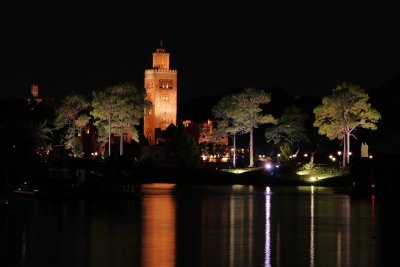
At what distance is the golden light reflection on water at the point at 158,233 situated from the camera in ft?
102

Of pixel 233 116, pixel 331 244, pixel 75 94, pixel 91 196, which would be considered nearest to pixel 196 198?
pixel 91 196

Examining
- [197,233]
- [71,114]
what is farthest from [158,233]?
[71,114]

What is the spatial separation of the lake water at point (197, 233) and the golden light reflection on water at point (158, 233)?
0.03 metres

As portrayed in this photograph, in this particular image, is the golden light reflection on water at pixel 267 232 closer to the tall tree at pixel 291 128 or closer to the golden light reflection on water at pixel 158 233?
the golden light reflection on water at pixel 158 233

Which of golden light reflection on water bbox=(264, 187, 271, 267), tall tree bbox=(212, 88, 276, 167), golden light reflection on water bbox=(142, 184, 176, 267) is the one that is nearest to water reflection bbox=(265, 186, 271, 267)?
golden light reflection on water bbox=(264, 187, 271, 267)

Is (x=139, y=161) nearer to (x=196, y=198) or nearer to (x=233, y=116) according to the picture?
(x=233, y=116)

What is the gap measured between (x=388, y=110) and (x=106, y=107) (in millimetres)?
26854

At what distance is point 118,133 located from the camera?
337 ft

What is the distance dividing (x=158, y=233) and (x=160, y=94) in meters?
95.0

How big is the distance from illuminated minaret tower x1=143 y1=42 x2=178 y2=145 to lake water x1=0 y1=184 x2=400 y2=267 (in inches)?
2677

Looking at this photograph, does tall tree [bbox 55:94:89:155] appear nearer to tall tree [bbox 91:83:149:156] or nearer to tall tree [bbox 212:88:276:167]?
tall tree [bbox 91:83:149:156]

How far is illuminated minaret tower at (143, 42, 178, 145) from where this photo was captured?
426 ft

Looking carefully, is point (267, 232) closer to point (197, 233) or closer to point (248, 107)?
point (197, 233)

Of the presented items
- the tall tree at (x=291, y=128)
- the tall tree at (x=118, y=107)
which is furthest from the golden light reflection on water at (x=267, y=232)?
the tall tree at (x=291, y=128)
